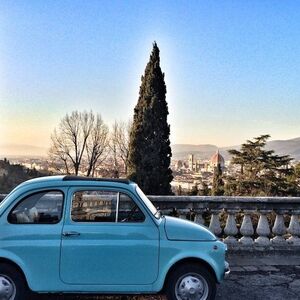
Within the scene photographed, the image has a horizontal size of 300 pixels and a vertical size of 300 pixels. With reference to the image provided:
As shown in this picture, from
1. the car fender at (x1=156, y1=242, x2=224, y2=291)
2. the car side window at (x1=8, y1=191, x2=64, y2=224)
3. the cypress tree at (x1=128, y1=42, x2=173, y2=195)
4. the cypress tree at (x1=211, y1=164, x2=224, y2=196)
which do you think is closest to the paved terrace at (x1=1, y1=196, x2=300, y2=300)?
the car fender at (x1=156, y1=242, x2=224, y2=291)

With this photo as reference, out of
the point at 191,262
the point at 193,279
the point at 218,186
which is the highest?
the point at 218,186

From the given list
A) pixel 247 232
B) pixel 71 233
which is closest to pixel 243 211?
pixel 247 232

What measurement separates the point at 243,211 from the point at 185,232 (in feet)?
10.3

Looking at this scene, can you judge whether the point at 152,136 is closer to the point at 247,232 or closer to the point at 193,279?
the point at 247,232

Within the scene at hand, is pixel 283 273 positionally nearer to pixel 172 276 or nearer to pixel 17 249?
pixel 172 276

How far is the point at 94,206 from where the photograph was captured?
4.98m

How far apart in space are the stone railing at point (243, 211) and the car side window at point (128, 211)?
2748mm

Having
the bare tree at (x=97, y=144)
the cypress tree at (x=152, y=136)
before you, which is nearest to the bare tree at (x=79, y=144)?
the bare tree at (x=97, y=144)

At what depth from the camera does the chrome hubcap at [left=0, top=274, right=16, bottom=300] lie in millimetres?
4672

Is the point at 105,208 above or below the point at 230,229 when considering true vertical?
above

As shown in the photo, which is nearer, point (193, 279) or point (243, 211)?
point (193, 279)

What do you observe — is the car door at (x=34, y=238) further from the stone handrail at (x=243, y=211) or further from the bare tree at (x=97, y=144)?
the bare tree at (x=97, y=144)

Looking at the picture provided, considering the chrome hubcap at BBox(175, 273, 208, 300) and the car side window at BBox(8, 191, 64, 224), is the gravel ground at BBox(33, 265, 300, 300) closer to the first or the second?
the chrome hubcap at BBox(175, 273, 208, 300)

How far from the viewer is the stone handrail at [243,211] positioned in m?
7.73
